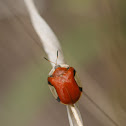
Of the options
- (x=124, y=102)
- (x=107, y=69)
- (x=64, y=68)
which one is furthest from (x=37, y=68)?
(x=124, y=102)

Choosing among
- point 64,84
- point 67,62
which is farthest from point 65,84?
point 67,62

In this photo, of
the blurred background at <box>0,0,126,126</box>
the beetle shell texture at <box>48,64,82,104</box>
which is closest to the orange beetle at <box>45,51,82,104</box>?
the beetle shell texture at <box>48,64,82,104</box>

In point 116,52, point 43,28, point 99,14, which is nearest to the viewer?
point 43,28

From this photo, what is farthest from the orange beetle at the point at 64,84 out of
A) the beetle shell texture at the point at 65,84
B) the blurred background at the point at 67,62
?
the blurred background at the point at 67,62

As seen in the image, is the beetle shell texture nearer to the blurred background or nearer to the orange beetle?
the orange beetle

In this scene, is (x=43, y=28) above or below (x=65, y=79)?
above

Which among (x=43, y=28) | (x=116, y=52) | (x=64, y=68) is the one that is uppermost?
(x=43, y=28)

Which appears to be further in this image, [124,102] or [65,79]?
[124,102]

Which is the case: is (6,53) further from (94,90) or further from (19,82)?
(94,90)
